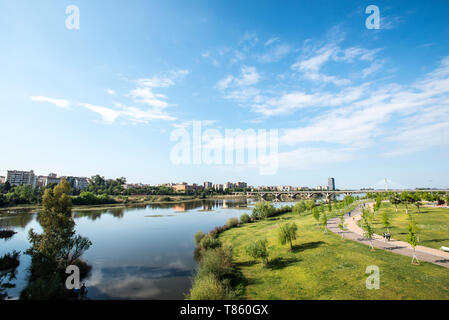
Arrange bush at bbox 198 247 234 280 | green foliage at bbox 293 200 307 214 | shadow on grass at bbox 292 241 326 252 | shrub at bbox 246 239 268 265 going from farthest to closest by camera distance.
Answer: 1. green foliage at bbox 293 200 307 214
2. shadow on grass at bbox 292 241 326 252
3. shrub at bbox 246 239 268 265
4. bush at bbox 198 247 234 280

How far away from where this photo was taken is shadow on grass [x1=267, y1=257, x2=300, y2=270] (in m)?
26.7

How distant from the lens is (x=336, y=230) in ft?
128

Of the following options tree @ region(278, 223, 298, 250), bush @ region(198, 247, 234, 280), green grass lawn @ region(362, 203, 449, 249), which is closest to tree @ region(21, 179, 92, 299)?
bush @ region(198, 247, 234, 280)

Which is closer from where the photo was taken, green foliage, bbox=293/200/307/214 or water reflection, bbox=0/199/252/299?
water reflection, bbox=0/199/252/299

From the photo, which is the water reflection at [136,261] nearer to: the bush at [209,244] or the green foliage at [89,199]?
the bush at [209,244]

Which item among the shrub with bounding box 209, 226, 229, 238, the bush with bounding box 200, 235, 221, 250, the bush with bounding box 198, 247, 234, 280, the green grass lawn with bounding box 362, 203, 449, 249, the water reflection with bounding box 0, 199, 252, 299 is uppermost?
the green grass lawn with bounding box 362, 203, 449, 249

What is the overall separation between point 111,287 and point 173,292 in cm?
796

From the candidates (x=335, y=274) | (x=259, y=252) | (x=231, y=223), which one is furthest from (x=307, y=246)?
(x=231, y=223)

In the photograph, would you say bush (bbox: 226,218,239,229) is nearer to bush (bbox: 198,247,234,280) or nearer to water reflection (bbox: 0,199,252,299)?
water reflection (bbox: 0,199,252,299)

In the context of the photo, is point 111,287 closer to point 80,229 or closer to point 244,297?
point 244,297

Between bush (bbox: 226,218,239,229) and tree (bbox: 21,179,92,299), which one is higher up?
tree (bbox: 21,179,92,299)

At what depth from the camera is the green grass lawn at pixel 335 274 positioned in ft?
56.9

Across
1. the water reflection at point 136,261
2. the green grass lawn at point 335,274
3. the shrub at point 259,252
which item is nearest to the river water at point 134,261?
the water reflection at point 136,261
